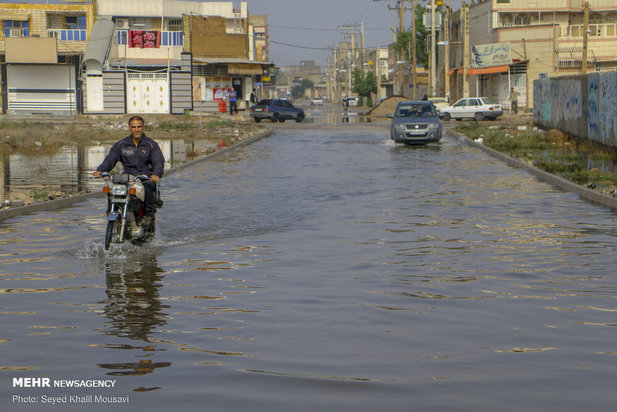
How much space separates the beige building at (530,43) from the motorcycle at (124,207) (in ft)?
199

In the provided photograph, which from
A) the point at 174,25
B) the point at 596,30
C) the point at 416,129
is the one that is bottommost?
the point at 416,129

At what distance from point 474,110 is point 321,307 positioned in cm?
5361

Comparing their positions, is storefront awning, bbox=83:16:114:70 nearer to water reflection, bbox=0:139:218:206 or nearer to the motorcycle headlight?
water reflection, bbox=0:139:218:206

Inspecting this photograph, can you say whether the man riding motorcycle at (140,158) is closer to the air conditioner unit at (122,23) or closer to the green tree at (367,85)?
the air conditioner unit at (122,23)

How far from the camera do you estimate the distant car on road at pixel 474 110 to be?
195ft

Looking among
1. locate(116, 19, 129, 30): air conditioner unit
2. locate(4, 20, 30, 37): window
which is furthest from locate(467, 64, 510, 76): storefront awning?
locate(4, 20, 30, 37): window

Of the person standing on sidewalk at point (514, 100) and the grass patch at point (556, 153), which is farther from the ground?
the person standing on sidewalk at point (514, 100)

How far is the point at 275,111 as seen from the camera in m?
61.7

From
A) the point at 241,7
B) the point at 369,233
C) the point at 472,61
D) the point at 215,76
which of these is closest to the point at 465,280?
the point at 369,233

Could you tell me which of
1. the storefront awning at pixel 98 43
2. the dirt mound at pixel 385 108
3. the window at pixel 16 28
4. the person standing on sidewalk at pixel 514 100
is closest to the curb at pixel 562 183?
the person standing on sidewalk at pixel 514 100

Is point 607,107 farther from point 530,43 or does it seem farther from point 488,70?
point 488,70

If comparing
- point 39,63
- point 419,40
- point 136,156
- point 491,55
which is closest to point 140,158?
point 136,156

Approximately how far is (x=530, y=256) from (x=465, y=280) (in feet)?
5.90

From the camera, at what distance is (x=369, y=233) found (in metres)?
13.2
